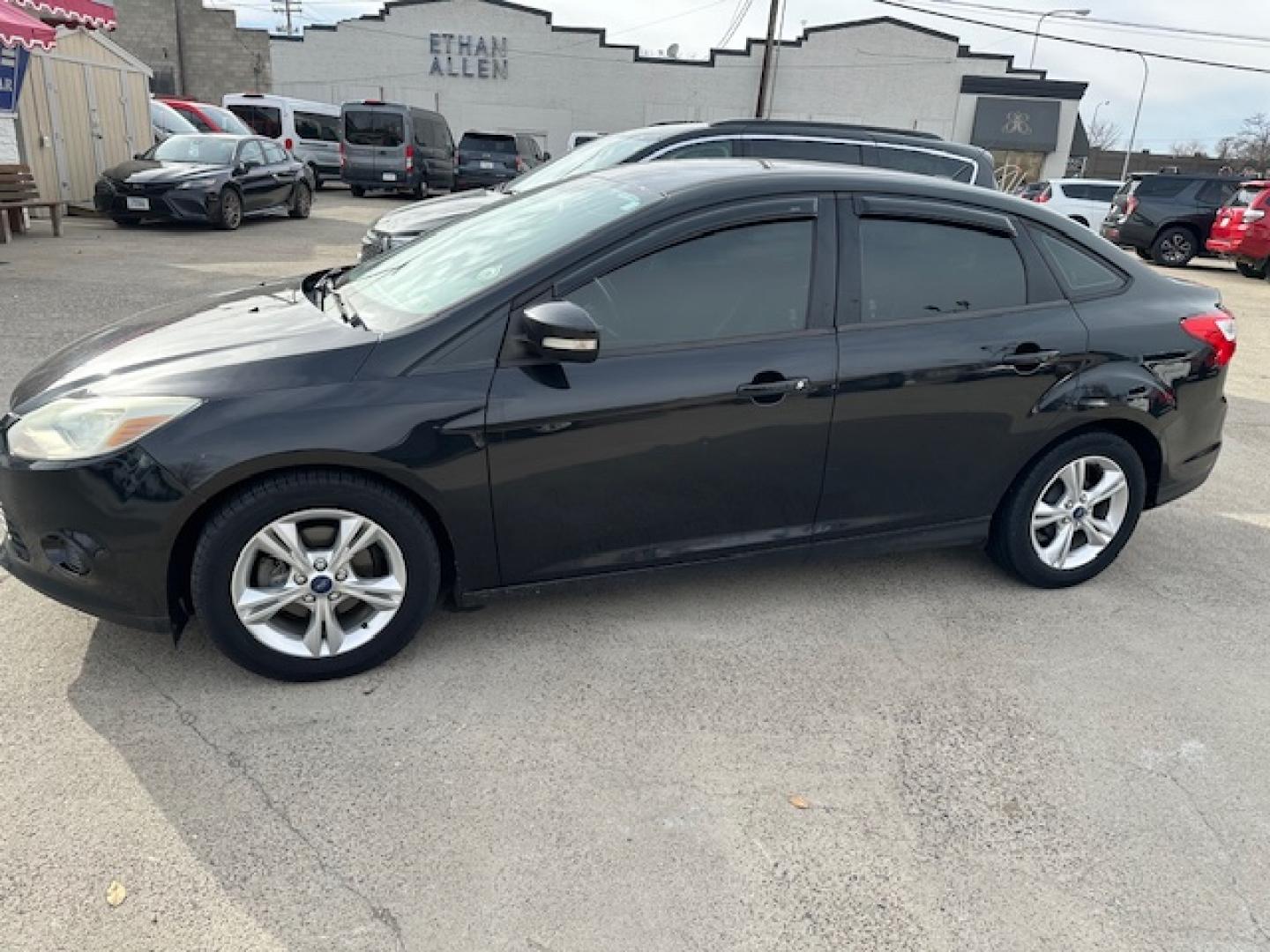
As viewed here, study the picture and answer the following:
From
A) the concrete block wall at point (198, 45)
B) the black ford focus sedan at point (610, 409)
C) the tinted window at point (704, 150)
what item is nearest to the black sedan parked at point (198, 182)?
the tinted window at point (704, 150)

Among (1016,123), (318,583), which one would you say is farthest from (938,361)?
(1016,123)

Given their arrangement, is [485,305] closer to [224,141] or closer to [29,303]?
[29,303]

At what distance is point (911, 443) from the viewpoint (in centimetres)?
347

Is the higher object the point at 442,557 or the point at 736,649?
the point at 442,557

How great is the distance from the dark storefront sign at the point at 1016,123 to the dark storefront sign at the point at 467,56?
20.7 metres

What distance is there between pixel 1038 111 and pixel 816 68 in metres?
9.88

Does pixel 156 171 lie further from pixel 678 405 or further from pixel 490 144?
pixel 678 405

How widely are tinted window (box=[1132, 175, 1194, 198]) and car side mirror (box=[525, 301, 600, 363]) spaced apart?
60.9ft

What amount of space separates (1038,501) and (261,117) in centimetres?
2258

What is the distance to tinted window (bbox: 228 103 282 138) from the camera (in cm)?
2184

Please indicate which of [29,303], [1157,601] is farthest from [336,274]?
[29,303]

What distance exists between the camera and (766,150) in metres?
7.91

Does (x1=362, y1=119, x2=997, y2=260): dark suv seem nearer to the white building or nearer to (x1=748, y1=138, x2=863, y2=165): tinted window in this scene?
(x1=748, y1=138, x2=863, y2=165): tinted window

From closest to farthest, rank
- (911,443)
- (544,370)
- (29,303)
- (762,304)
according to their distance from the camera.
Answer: (544,370) → (762,304) → (911,443) → (29,303)
